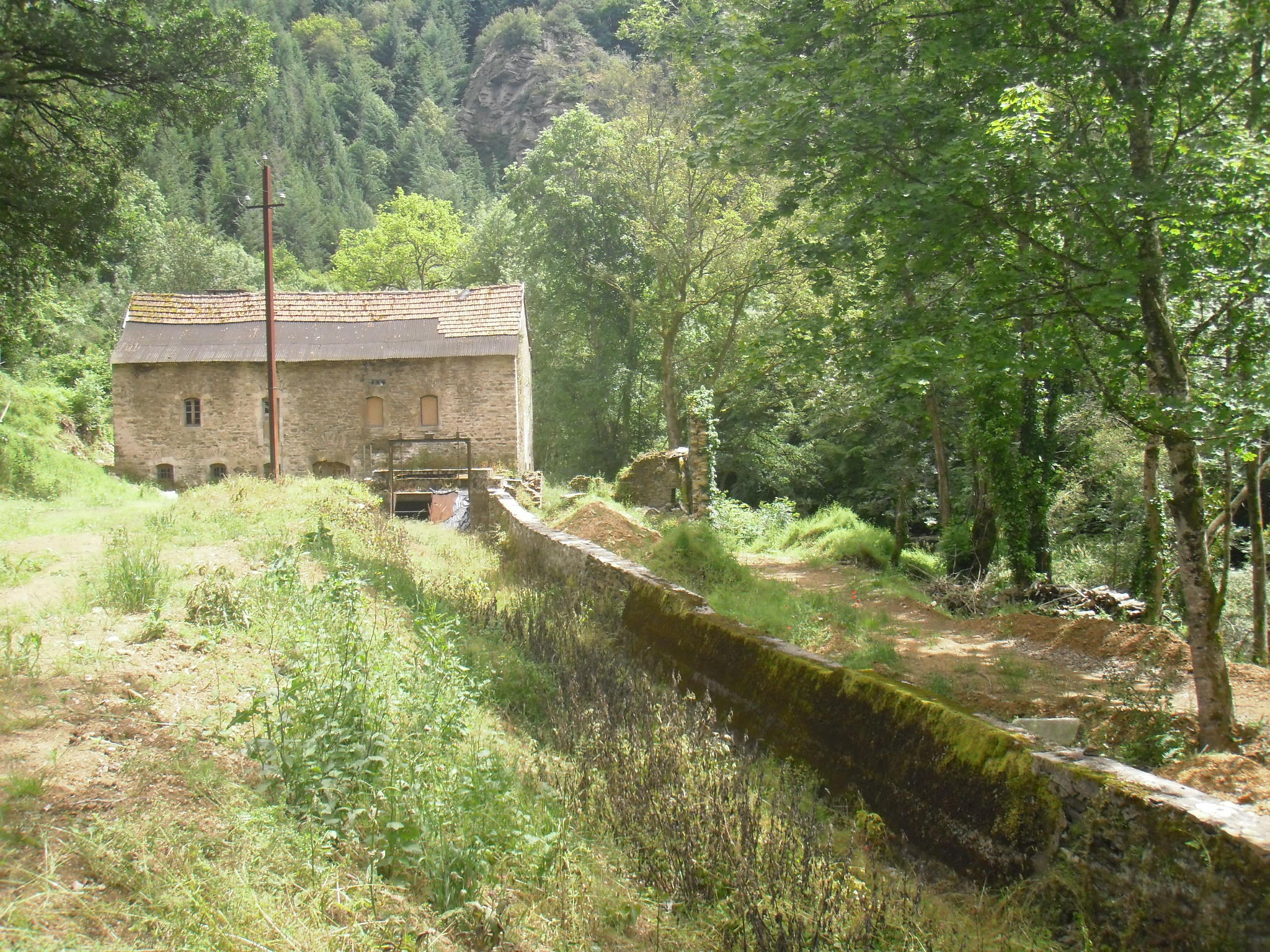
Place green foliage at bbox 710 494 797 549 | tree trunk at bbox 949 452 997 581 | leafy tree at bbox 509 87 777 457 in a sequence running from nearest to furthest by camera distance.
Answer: tree trunk at bbox 949 452 997 581
green foliage at bbox 710 494 797 549
leafy tree at bbox 509 87 777 457

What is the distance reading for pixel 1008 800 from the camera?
4105 mm

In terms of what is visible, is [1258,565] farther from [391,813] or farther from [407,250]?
[407,250]

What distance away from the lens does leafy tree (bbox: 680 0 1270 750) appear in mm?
6371

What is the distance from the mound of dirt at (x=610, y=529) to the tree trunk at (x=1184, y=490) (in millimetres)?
8104

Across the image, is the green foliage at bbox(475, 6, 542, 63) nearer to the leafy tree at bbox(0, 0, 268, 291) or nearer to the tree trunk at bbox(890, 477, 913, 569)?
the leafy tree at bbox(0, 0, 268, 291)

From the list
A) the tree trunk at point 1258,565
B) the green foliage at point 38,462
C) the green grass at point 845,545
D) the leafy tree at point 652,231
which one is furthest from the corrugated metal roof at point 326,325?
the tree trunk at point 1258,565

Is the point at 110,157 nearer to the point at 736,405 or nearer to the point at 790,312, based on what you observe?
the point at 790,312

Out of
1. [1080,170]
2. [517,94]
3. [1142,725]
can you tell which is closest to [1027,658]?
[1142,725]

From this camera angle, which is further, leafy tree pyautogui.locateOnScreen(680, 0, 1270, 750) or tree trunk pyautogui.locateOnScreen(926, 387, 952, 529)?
tree trunk pyautogui.locateOnScreen(926, 387, 952, 529)

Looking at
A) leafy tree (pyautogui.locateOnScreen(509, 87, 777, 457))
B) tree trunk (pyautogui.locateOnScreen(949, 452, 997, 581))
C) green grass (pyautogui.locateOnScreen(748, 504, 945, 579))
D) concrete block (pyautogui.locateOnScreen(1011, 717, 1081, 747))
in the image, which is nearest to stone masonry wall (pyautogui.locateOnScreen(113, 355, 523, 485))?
leafy tree (pyautogui.locateOnScreen(509, 87, 777, 457))

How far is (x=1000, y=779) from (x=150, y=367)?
102 ft

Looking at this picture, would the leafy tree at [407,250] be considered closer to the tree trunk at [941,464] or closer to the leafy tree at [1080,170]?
the tree trunk at [941,464]

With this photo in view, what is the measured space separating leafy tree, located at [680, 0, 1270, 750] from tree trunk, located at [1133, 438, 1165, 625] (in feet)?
11.5

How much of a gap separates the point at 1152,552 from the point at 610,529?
817 centimetres
